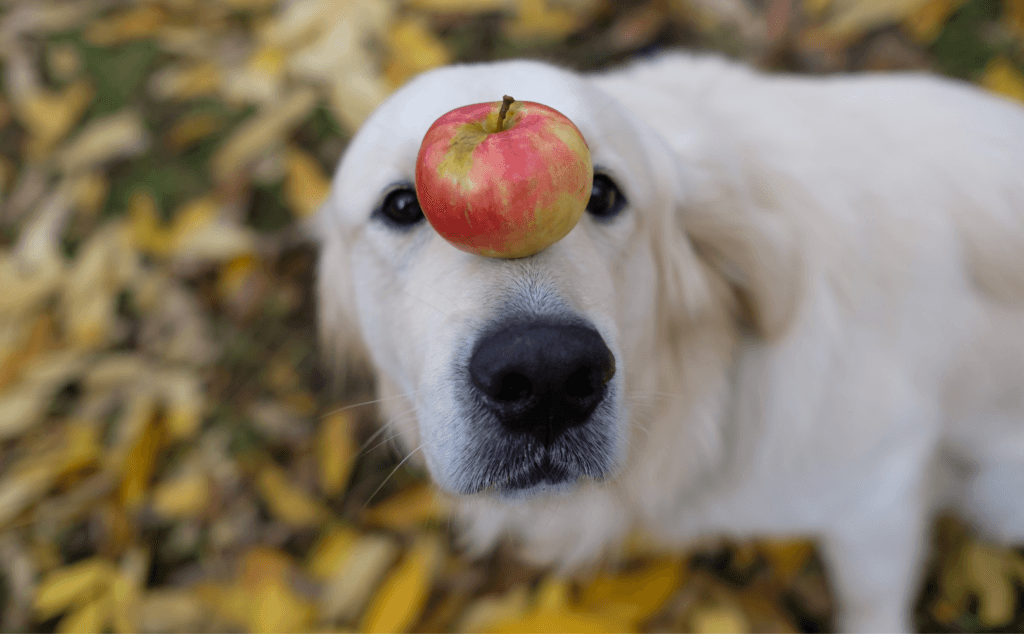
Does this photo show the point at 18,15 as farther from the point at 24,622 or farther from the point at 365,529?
the point at 365,529

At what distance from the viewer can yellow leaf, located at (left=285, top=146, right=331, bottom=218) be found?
2516 millimetres

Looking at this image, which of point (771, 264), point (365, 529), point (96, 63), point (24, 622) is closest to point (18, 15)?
point (96, 63)

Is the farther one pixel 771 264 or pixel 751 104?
pixel 751 104

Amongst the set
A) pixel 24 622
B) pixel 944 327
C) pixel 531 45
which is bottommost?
pixel 24 622

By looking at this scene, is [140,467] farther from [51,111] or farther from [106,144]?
[51,111]

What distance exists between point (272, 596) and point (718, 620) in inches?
52.7

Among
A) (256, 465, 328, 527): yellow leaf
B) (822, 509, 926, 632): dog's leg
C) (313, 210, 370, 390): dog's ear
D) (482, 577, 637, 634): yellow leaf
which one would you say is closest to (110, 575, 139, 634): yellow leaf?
(256, 465, 328, 527): yellow leaf

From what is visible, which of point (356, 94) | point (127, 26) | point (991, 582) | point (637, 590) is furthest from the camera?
point (127, 26)

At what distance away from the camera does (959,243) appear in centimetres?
150

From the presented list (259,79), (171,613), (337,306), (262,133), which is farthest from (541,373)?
(259,79)

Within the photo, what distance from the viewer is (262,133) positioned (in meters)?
2.59

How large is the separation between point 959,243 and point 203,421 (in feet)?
8.05

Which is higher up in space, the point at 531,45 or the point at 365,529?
the point at 531,45

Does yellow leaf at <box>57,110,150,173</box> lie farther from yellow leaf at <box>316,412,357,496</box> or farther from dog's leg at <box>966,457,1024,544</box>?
dog's leg at <box>966,457,1024,544</box>
